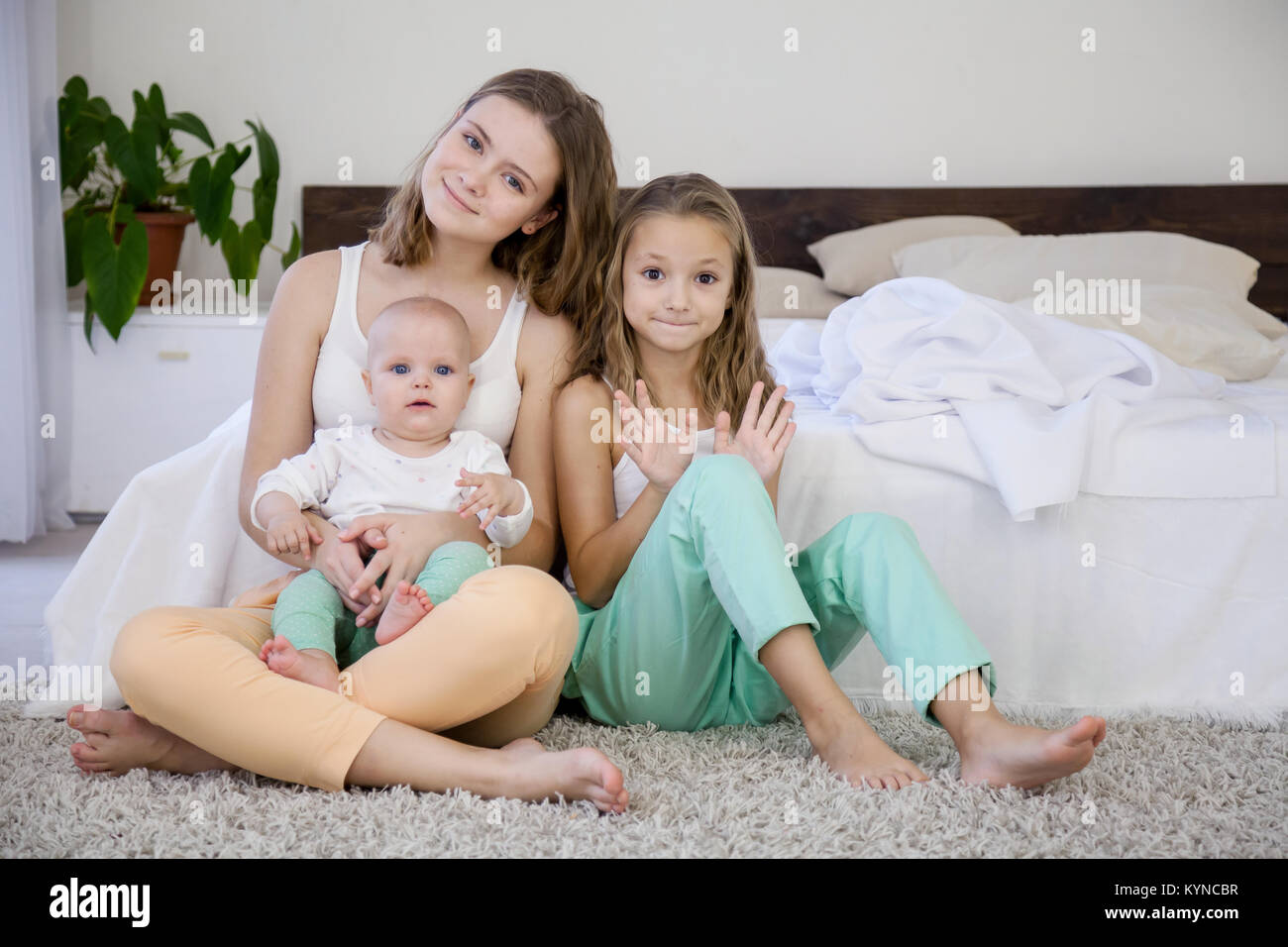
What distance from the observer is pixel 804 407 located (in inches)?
70.7

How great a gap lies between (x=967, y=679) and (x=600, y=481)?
492 millimetres

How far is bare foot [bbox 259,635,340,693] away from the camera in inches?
43.4

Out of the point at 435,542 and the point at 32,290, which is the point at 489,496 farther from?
the point at 32,290

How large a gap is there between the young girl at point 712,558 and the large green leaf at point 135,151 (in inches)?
75.5

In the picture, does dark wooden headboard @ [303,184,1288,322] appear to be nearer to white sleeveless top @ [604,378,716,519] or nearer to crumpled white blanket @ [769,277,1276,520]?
crumpled white blanket @ [769,277,1276,520]

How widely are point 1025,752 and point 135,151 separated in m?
2.65

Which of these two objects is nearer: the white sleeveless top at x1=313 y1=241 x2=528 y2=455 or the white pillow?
the white sleeveless top at x1=313 y1=241 x2=528 y2=455

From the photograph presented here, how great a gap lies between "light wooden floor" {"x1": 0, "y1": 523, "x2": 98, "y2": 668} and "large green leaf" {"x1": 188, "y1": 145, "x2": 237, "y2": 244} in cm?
81

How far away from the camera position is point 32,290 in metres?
2.73

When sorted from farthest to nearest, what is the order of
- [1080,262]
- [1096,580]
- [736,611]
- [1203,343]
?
[1080,262] < [1203,343] < [1096,580] < [736,611]

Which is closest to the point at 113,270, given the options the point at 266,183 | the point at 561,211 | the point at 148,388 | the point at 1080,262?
the point at 148,388

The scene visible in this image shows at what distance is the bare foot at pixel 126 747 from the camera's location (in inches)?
45.2

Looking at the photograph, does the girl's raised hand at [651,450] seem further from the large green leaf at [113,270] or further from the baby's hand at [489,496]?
the large green leaf at [113,270]

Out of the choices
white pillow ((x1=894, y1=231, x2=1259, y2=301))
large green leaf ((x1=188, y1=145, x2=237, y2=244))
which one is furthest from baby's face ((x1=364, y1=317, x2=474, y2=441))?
large green leaf ((x1=188, y1=145, x2=237, y2=244))
